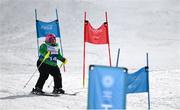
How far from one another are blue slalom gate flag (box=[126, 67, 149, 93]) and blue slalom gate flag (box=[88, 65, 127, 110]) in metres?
0.95

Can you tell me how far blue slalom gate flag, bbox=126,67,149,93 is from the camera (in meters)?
8.02

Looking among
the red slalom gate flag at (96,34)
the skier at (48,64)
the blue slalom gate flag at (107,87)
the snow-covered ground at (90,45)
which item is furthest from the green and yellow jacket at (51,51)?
the blue slalom gate flag at (107,87)

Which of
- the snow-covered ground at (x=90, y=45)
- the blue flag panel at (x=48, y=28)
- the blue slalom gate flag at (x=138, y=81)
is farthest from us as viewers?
the blue flag panel at (x=48, y=28)

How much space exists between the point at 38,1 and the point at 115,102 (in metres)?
30.1

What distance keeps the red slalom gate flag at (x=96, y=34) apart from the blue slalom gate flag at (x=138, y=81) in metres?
6.18

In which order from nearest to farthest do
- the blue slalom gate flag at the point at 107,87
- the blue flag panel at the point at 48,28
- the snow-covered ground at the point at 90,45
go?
the blue slalom gate flag at the point at 107,87 < the snow-covered ground at the point at 90,45 < the blue flag panel at the point at 48,28

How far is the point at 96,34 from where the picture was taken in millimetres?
14555

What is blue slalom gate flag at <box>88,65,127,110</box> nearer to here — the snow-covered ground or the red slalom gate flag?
the snow-covered ground

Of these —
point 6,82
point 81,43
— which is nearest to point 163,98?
point 6,82

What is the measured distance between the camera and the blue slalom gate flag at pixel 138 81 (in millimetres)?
8023

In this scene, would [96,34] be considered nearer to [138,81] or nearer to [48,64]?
[48,64]

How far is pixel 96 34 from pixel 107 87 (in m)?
7.59

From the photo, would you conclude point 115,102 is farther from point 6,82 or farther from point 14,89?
point 6,82

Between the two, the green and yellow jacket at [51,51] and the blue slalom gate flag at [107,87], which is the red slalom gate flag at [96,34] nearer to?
the green and yellow jacket at [51,51]
